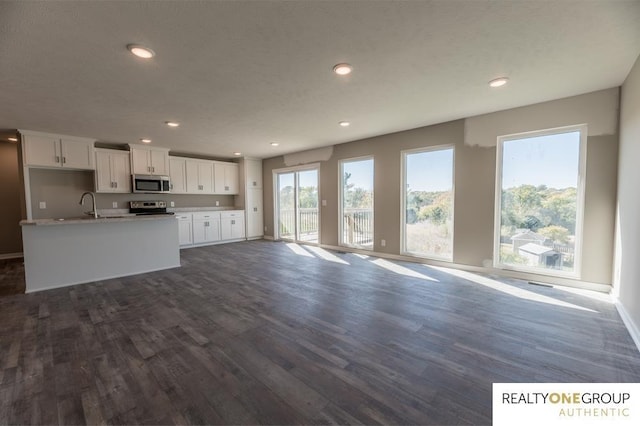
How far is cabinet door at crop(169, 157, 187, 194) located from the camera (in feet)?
22.1

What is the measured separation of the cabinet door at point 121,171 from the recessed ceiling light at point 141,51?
4503 millimetres

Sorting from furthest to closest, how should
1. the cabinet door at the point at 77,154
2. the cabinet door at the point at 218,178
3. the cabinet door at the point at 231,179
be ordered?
the cabinet door at the point at 231,179 < the cabinet door at the point at 218,178 < the cabinet door at the point at 77,154

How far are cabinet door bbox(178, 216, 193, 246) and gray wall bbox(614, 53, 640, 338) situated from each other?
7.51 metres

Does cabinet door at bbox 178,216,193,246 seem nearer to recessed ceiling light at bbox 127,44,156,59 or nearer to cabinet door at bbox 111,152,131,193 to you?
cabinet door at bbox 111,152,131,193

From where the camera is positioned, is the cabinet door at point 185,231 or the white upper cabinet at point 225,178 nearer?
the cabinet door at point 185,231

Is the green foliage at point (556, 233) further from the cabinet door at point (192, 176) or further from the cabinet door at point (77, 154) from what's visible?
the cabinet door at point (77, 154)

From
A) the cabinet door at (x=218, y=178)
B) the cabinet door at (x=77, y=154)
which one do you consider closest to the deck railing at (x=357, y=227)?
the cabinet door at (x=218, y=178)

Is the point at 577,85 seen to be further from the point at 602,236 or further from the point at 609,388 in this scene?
the point at 609,388

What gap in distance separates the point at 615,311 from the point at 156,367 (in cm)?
433

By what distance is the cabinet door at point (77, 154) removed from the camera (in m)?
5.16

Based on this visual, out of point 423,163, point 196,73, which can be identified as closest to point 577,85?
point 423,163

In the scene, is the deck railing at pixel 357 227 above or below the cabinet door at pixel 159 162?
below

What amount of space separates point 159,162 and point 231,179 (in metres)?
1.98

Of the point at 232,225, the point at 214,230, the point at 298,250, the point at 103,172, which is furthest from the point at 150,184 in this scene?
the point at 298,250
